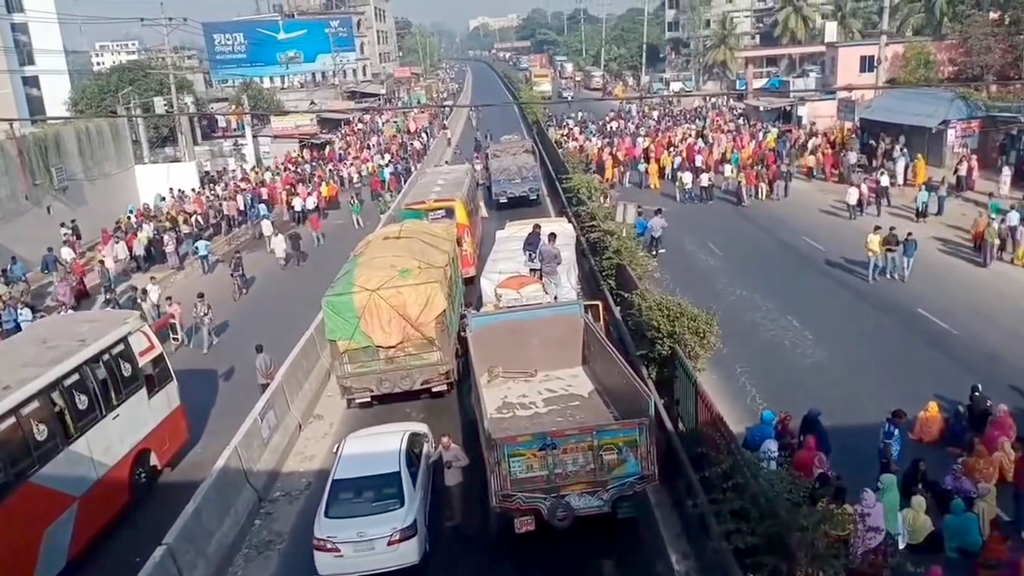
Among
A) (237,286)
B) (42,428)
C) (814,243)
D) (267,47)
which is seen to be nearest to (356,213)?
(237,286)

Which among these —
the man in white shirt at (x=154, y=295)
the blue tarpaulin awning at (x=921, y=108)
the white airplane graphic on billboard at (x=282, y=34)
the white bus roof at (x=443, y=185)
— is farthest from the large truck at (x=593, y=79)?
the man in white shirt at (x=154, y=295)

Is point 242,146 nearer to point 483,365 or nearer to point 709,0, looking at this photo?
point 483,365

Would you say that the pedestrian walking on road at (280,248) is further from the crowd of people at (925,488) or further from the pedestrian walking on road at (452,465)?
the crowd of people at (925,488)

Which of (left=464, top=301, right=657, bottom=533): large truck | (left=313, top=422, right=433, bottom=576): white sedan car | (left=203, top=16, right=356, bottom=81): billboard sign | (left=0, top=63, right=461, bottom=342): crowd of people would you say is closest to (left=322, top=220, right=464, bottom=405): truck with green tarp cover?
(left=464, top=301, right=657, bottom=533): large truck

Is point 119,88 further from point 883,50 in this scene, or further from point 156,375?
point 156,375

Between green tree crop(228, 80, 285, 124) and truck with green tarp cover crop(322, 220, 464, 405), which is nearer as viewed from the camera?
truck with green tarp cover crop(322, 220, 464, 405)

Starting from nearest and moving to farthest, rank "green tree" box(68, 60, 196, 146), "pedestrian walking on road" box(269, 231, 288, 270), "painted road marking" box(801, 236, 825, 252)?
1. "painted road marking" box(801, 236, 825, 252)
2. "pedestrian walking on road" box(269, 231, 288, 270)
3. "green tree" box(68, 60, 196, 146)

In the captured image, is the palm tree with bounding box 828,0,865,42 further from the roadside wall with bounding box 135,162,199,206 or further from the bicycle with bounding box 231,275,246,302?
the bicycle with bounding box 231,275,246,302
